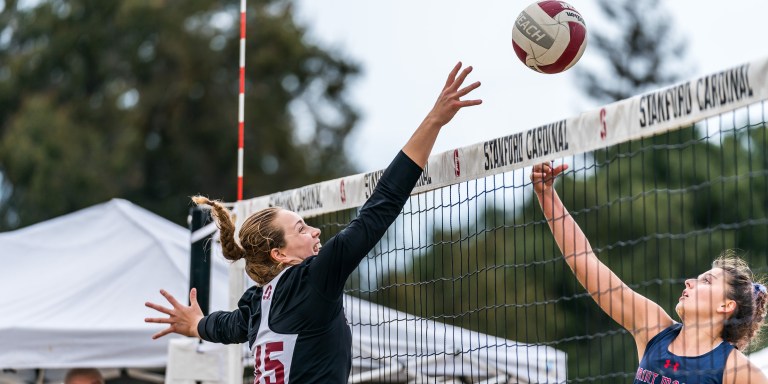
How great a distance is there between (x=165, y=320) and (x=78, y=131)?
76.1 feet

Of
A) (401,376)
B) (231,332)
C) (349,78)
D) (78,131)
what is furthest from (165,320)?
(349,78)

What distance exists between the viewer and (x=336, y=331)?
3814mm

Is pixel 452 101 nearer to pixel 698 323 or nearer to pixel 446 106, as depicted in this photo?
pixel 446 106

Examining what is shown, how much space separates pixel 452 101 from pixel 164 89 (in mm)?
24897

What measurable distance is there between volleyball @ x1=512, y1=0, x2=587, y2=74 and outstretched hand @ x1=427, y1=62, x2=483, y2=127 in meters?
1.00

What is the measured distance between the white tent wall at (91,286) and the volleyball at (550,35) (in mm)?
3678

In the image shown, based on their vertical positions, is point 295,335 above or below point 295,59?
below

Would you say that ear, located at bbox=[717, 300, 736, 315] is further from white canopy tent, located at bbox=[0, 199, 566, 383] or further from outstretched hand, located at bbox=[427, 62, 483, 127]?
white canopy tent, located at bbox=[0, 199, 566, 383]

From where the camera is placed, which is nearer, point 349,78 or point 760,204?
point 760,204

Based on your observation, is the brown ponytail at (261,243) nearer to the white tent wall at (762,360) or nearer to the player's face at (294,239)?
the player's face at (294,239)

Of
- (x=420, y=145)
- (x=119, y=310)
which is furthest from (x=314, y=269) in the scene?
(x=119, y=310)

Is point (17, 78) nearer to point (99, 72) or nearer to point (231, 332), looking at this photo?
point (99, 72)

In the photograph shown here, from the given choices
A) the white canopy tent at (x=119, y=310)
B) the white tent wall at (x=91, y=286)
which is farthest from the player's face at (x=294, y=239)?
the white tent wall at (x=91, y=286)

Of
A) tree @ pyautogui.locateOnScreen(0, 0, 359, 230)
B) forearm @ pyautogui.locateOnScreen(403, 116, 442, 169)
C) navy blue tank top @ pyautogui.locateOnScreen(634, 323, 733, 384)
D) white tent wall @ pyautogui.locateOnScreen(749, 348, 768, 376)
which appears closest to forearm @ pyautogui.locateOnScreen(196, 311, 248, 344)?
forearm @ pyautogui.locateOnScreen(403, 116, 442, 169)
